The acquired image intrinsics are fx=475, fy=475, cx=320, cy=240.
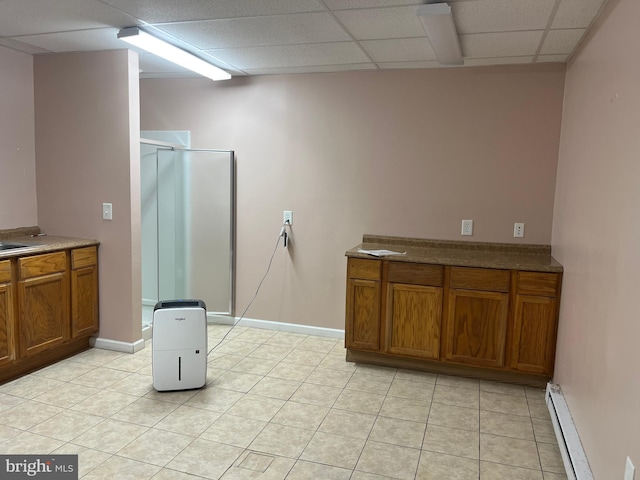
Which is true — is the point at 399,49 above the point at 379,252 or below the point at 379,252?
above

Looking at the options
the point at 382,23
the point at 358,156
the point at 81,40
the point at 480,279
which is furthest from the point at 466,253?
the point at 81,40

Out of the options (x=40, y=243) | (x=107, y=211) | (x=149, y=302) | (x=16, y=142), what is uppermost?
(x=16, y=142)

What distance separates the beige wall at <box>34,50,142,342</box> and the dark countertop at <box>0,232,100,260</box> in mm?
106

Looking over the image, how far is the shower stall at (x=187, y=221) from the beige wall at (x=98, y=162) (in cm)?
68

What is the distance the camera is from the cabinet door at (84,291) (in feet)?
11.7

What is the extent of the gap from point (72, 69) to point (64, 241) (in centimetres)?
134

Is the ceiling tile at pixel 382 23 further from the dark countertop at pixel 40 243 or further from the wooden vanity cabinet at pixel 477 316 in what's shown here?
the dark countertop at pixel 40 243

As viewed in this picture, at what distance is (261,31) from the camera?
2.96m

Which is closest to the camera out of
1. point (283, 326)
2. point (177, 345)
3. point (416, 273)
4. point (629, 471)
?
point (629, 471)

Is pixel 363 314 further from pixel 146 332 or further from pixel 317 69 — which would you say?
pixel 317 69

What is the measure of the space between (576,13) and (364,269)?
2.04 meters

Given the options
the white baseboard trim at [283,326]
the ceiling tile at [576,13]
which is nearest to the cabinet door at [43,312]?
the white baseboard trim at [283,326]

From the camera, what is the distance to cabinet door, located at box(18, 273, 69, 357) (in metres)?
3.19

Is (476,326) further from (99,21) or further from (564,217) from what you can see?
(99,21)
